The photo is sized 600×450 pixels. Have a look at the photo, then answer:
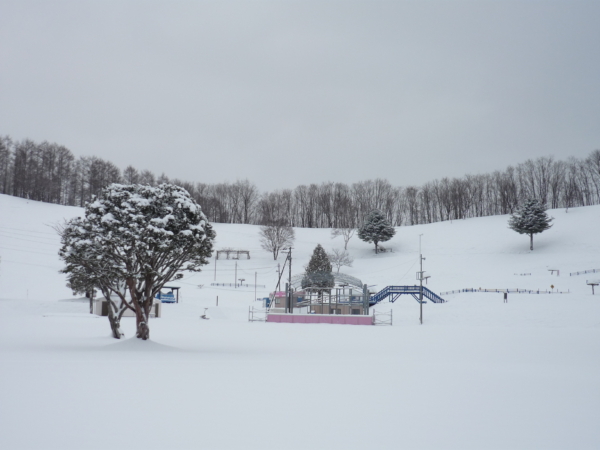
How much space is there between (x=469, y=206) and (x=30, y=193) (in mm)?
100774

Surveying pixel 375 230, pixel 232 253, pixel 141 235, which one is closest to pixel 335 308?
pixel 141 235

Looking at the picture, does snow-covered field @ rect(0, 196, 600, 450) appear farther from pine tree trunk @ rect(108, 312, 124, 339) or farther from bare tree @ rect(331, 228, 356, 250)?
bare tree @ rect(331, 228, 356, 250)

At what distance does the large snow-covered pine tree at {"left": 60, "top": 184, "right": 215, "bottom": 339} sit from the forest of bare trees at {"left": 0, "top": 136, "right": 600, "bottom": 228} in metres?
69.6

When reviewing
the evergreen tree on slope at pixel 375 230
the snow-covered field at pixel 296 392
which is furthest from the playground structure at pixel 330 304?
the evergreen tree on slope at pixel 375 230

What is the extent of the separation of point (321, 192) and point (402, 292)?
70.4 meters

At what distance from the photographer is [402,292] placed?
4919 centimetres

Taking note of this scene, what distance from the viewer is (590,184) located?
9750cm

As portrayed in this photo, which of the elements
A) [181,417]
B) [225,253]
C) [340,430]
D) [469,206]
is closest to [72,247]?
[181,417]

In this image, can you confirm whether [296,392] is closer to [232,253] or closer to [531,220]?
[531,220]

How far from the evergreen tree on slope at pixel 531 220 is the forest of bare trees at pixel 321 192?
3076 centimetres

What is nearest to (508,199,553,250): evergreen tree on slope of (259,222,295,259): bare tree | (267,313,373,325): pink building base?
(259,222,295,259): bare tree

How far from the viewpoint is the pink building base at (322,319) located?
4053 cm

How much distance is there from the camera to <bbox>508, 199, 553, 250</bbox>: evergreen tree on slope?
220 feet

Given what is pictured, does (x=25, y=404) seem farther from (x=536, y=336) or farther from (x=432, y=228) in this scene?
(x=432, y=228)
